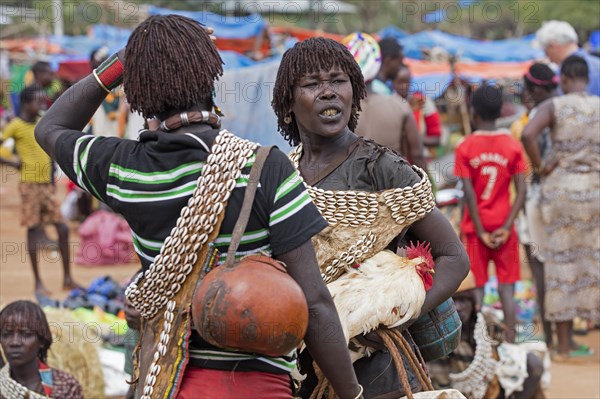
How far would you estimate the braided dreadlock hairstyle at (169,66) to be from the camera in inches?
98.3

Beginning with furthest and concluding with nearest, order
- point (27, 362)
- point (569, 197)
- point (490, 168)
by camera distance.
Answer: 1. point (569, 197)
2. point (490, 168)
3. point (27, 362)

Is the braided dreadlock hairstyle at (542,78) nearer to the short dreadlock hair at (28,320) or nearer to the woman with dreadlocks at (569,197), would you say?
the woman with dreadlocks at (569,197)

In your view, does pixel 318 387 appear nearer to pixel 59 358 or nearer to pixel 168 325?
pixel 168 325

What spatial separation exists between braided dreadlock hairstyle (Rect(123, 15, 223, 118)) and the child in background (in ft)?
24.2

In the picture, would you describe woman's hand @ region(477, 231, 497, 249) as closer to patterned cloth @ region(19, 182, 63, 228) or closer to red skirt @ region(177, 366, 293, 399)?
patterned cloth @ region(19, 182, 63, 228)

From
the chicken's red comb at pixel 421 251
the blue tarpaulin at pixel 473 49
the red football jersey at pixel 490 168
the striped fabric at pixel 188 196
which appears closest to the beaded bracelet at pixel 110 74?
the striped fabric at pixel 188 196

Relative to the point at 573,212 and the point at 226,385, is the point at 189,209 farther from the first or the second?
the point at 573,212

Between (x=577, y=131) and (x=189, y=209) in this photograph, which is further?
(x=577, y=131)

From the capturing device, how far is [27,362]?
5.00 m

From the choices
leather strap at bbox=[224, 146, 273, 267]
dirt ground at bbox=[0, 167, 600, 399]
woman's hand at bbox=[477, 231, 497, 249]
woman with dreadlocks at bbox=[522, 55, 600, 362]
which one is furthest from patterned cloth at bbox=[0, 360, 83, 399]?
woman with dreadlocks at bbox=[522, 55, 600, 362]

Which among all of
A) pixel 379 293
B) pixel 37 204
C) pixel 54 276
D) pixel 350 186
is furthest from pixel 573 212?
pixel 54 276

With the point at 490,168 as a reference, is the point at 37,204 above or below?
below

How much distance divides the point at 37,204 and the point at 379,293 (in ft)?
24.3

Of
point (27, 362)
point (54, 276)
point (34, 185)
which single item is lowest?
point (54, 276)
